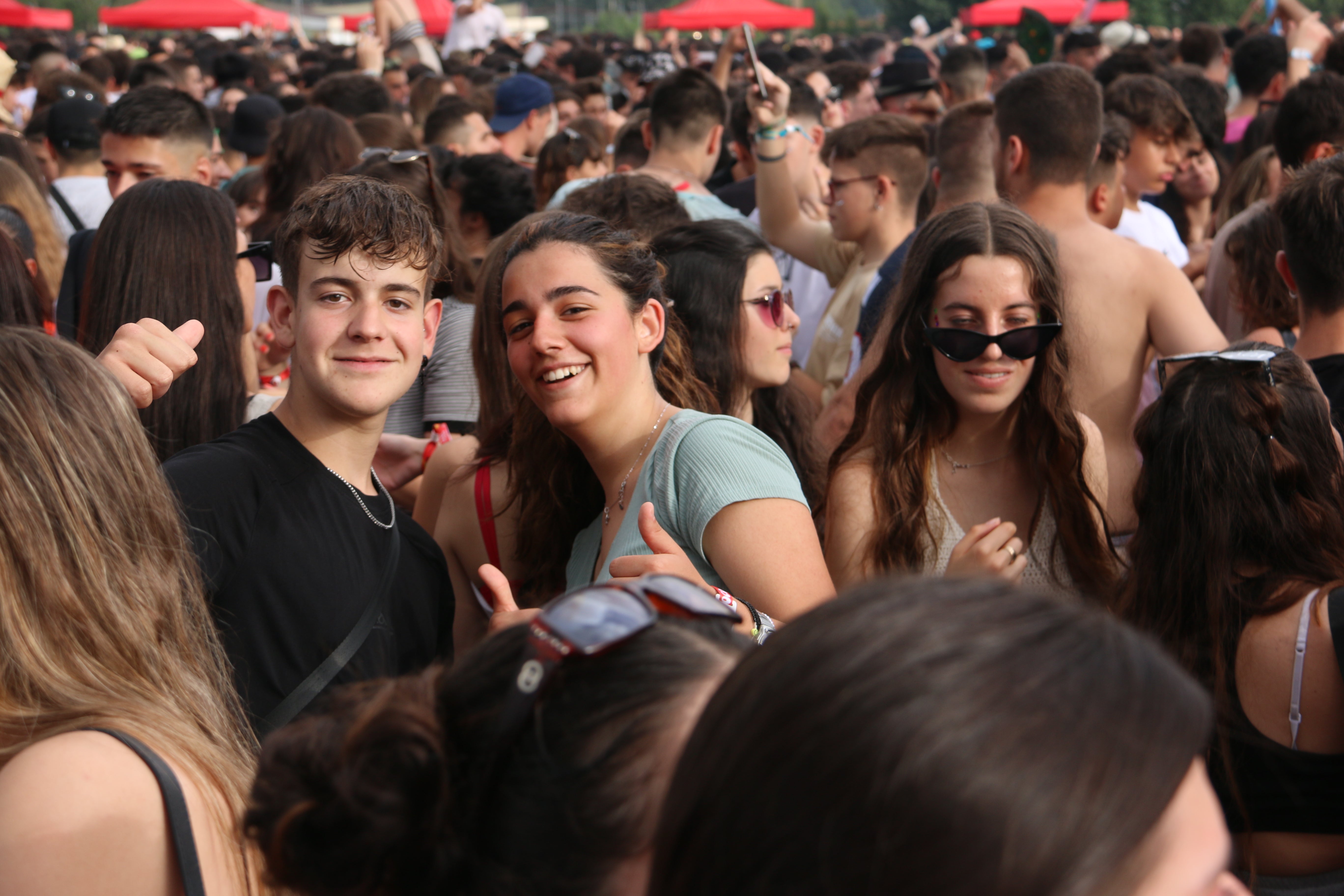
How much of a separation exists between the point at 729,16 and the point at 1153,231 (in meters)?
20.4

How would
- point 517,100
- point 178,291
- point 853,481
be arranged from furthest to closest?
point 517,100 < point 178,291 < point 853,481

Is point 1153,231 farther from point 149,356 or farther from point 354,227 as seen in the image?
point 149,356

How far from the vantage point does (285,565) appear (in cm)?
229

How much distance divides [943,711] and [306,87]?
15726 millimetres

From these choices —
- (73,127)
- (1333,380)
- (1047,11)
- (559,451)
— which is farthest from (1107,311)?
(1047,11)

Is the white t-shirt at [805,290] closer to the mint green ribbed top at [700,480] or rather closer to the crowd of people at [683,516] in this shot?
the crowd of people at [683,516]

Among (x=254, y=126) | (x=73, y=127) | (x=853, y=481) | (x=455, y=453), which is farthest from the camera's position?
(x=254, y=126)

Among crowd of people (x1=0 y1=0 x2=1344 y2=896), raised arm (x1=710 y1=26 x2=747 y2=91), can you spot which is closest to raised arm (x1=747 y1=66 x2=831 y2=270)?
crowd of people (x1=0 y1=0 x2=1344 y2=896)

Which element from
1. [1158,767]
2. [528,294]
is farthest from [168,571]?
[1158,767]

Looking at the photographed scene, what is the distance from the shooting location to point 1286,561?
2.32m

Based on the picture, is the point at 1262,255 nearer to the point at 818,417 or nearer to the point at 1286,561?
the point at 818,417

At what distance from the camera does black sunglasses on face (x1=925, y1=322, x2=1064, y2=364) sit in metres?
2.93

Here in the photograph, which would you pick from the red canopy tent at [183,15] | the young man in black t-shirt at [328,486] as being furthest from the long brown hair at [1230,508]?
the red canopy tent at [183,15]

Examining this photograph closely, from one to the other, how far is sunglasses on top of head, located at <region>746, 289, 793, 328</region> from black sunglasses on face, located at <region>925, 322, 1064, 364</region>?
28.3 inches
